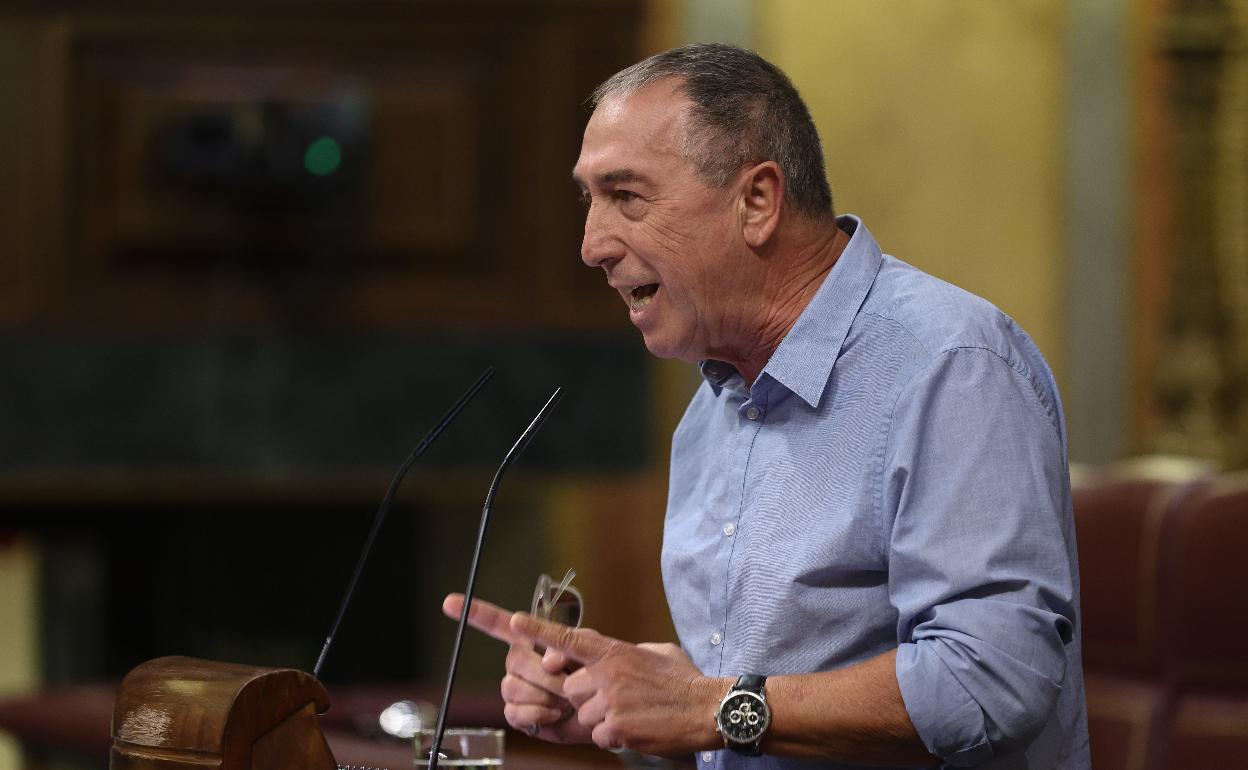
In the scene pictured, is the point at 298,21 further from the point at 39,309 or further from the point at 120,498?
the point at 120,498

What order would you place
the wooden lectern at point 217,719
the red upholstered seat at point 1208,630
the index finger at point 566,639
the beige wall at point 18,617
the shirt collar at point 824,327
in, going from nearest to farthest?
1. the wooden lectern at point 217,719
2. the index finger at point 566,639
3. the shirt collar at point 824,327
4. the red upholstered seat at point 1208,630
5. the beige wall at point 18,617

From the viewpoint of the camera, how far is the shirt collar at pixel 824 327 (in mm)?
1429

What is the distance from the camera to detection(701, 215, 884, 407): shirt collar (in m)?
1.43

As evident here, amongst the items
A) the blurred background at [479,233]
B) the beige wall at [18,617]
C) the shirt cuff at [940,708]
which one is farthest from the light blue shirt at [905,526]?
the beige wall at [18,617]

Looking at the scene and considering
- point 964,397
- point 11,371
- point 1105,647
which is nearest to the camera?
point 964,397

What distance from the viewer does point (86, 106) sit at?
157 inches

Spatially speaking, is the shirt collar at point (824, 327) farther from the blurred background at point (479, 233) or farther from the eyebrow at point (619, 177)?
the blurred background at point (479, 233)

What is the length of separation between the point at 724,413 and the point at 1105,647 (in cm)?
103

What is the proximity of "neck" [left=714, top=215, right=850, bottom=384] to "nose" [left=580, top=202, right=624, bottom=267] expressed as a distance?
0.44ft

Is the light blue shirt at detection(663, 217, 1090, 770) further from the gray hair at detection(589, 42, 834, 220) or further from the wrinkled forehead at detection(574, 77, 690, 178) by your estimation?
the wrinkled forehead at detection(574, 77, 690, 178)

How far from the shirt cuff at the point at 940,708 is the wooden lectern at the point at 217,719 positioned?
44cm

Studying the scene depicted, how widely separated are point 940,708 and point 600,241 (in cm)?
54

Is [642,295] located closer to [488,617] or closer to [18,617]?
[488,617]

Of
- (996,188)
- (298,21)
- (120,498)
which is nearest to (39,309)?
(120,498)
